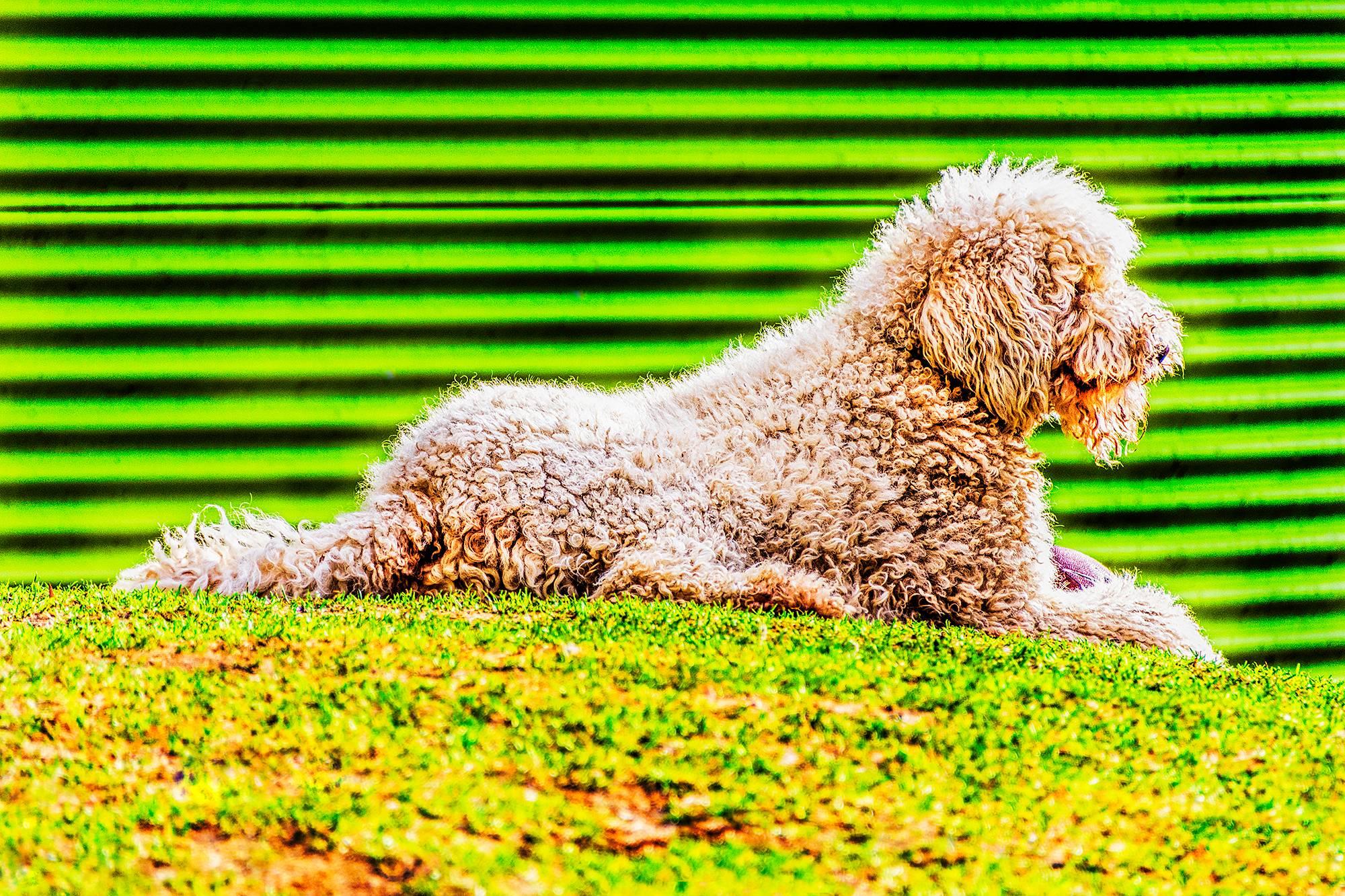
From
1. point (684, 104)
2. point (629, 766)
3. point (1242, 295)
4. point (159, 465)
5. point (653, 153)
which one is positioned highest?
point (684, 104)

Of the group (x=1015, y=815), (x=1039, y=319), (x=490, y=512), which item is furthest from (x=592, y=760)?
(x=1039, y=319)

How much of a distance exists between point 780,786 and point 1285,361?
14.2 ft

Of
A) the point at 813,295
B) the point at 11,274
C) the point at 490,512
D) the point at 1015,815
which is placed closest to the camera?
the point at 1015,815

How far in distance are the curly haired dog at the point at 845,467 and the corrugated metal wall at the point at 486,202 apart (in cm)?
135

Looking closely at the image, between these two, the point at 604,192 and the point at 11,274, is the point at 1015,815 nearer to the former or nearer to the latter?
the point at 604,192

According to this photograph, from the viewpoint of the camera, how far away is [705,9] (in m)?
4.71

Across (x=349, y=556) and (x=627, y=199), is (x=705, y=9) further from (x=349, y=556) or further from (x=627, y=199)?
(x=349, y=556)

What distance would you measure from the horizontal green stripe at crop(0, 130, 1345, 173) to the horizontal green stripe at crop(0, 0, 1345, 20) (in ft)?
1.72

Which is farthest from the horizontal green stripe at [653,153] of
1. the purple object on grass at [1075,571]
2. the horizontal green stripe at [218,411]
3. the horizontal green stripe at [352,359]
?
the purple object on grass at [1075,571]

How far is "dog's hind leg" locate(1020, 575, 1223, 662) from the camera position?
322 cm

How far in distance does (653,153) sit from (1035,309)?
2.10m

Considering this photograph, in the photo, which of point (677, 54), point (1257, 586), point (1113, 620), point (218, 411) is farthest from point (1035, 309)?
point (218, 411)

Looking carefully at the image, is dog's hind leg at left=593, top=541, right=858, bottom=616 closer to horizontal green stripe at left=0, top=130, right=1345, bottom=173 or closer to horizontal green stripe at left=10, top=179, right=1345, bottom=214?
horizontal green stripe at left=10, top=179, right=1345, bottom=214

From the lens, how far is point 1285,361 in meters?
5.11
